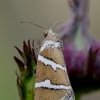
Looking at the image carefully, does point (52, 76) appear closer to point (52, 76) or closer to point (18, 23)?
point (52, 76)

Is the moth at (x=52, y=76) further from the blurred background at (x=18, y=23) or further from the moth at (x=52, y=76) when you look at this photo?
the blurred background at (x=18, y=23)

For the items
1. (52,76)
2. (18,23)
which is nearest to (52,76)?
(52,76)

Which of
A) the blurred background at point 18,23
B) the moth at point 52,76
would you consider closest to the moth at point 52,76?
the moth at point 52,76

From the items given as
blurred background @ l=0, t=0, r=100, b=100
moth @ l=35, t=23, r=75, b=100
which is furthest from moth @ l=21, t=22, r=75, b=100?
blurred background @ l=0, t=0, r=100, b=100

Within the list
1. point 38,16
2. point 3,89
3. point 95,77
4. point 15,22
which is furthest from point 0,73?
point 95,77

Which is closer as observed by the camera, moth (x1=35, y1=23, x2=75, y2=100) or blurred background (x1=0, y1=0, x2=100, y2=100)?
moth (x1=35, y1=23, x2=75, y2=100)

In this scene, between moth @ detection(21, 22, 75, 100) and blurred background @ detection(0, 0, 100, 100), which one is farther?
blurred background @ detection(0, 0, 100, 100)

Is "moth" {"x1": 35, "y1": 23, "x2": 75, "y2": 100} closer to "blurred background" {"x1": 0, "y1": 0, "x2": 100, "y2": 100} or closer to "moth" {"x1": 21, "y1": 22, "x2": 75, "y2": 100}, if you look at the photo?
"moth" {"x1": 21, "y1": 22, "x2": 75, "y2": 100}
